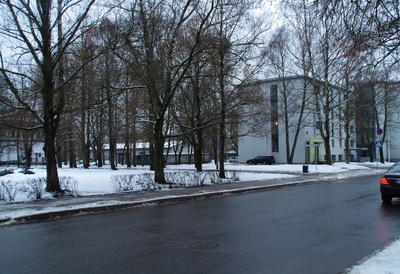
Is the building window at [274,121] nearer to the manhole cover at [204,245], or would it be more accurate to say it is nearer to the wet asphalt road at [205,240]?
the wet asphalt road at [205,240]

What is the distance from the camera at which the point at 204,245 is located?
265 inches

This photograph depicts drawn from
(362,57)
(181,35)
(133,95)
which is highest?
(181,35)

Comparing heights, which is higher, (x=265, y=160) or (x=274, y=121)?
(x=274, y=121)

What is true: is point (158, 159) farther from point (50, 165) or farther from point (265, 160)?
point (265, 160)

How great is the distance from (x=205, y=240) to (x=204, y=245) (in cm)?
41

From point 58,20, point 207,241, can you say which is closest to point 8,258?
point 207,241

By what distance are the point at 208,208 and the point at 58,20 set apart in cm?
977

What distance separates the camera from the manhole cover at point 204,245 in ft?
21.5

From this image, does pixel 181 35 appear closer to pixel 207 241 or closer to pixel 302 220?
pixel 302 220

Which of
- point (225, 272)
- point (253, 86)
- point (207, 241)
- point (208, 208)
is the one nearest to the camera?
point (225, 272)

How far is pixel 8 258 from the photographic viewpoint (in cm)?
604

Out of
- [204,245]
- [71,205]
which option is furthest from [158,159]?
[204,245]

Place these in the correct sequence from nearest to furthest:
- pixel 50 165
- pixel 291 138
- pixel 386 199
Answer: pixel 386 199 → pixel 50 165 → pixel 291 138

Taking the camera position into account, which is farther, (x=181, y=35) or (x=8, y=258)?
(x=181, y=35)
